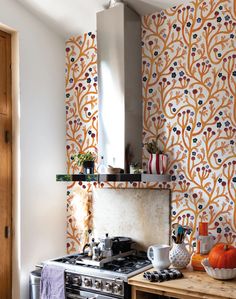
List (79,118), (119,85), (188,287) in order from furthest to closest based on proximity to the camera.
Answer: (79,118)
(119,85)
(188,287)

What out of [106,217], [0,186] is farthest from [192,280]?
[0,186]

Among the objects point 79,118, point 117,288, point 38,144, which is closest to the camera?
point 117,288

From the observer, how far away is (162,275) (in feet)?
7.55

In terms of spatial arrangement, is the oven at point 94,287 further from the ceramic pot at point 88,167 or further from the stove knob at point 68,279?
the ceramic pot at point 88,167

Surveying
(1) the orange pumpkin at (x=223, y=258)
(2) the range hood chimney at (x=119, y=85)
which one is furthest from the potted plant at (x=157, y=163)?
(1) the orange pumpkin at (x=223, y=258)

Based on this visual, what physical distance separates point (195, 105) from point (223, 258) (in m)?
1.09

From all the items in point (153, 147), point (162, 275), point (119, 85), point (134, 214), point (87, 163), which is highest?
point (119, 85)

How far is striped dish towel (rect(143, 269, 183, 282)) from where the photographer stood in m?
2.29

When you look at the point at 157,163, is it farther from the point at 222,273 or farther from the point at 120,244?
the point at 222,273

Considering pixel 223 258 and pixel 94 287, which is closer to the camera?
pixel 223 258

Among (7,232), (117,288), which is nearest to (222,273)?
(117,288)

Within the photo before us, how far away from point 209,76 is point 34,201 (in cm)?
165

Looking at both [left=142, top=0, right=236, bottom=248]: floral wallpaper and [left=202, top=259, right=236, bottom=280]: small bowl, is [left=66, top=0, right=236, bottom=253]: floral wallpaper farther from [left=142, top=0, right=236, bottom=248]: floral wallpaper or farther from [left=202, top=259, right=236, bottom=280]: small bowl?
[left=202, top=259, right=236, bottom=280]: small bowl

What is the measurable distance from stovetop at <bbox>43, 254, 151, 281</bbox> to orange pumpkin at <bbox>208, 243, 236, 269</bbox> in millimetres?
484
